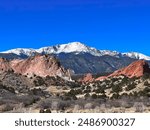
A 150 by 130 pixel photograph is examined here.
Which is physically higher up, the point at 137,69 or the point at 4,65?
the point at 4,65

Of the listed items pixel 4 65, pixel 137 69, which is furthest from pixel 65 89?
pixel 4 65

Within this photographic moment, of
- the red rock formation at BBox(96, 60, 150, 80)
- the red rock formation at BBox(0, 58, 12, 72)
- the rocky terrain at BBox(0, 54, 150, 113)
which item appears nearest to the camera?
the rocky terrain at BBox(0, 54, 150, 113)

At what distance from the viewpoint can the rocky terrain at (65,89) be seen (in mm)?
29281

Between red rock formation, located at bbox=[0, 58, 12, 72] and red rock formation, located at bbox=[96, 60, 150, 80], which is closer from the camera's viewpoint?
red rock formation, located at bbox=[96, 60, 150, 80]

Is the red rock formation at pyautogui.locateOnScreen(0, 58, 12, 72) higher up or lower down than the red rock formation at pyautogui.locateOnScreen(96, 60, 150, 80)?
higher up

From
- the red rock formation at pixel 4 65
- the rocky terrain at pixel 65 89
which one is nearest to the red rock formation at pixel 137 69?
the rocky terrain at pixel 65 89

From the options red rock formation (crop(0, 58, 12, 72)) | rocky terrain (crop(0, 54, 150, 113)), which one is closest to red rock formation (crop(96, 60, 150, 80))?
rocky terrain (crop(0, 54, 150, 113))

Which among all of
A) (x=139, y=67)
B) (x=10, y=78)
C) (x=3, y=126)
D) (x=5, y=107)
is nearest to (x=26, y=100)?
(x=5, y=107)

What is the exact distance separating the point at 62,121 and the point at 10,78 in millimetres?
85045

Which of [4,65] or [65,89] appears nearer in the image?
[65,89]

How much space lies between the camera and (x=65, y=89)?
86.6 m

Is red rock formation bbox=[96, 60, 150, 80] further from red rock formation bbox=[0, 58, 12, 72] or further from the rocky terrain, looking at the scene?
red rock formation bbox=[0, 58, 12, 72]

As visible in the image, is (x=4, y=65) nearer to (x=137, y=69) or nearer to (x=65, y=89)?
(x=137, y=69)

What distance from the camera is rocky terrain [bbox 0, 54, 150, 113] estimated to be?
29.3m
